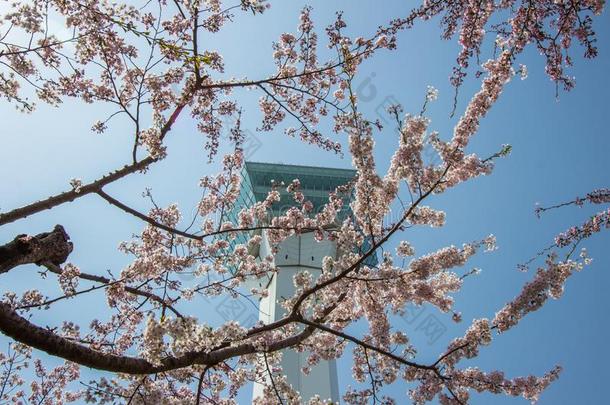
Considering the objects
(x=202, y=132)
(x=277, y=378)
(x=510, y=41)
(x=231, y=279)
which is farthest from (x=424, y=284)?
(x=202, y=132)

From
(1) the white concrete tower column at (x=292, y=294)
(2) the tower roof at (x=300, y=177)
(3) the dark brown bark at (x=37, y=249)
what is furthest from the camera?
(2) the tower roof at (x=300, y=177)

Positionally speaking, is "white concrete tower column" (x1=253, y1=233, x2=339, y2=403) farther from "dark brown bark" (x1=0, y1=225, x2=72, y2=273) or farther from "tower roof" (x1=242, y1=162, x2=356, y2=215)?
"dark brown bark" (x1=0, y1=225, x2=72, y2=273)

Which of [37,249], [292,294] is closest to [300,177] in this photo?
[292,294]

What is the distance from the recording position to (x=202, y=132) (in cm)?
813

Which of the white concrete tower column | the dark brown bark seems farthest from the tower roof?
the dark brown bark

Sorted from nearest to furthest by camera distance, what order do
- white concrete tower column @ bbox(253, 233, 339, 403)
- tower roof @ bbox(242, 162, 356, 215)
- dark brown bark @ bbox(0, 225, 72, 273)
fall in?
1. dark brown bark @ bbox(0, 225, 72, 273)
2. white concrete tower column @ bbox(253, 233, 339, 403)
3. tower roof @ bbox(242, 162, 356, 215)

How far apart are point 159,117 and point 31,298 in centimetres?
290

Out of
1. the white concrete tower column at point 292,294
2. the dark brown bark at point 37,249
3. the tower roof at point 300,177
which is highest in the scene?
the tower roof at point 300,177

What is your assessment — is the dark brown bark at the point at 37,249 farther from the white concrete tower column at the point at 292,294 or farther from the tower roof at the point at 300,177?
the tower roof at the point at 300,177

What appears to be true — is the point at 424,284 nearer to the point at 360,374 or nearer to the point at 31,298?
the point at 360,374

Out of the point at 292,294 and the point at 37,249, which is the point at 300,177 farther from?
the point at 37,249

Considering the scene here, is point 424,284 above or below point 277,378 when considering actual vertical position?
above

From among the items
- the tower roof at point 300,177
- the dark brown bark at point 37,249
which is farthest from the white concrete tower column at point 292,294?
the dark brown bark at point 37,249

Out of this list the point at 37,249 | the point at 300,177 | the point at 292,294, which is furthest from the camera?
the point at 300,177
